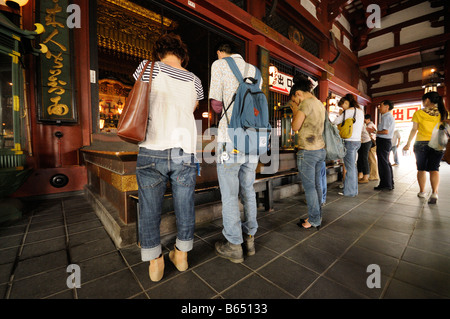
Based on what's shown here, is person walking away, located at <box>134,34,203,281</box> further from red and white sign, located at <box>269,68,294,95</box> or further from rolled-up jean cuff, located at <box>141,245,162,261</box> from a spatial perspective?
red and white sign, located at <box>269,68,294,95</box>

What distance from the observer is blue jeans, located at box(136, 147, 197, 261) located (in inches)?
56.2

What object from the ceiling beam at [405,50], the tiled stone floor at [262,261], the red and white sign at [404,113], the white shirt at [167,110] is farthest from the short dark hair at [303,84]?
the red and white sign at [404,113]

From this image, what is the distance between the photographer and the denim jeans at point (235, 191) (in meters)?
1.69

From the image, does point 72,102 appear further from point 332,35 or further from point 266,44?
point 332,35

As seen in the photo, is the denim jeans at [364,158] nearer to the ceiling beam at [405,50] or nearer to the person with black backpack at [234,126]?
the person with black backpack at [234,126]

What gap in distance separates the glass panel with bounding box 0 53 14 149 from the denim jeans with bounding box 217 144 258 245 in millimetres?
3624

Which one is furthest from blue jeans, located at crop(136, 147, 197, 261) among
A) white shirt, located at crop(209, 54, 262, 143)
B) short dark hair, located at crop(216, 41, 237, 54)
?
short dark hair, located at crop(216, 41, 237, 54)

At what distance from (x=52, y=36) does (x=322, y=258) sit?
583 cm

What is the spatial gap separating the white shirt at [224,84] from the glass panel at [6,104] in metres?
3.53

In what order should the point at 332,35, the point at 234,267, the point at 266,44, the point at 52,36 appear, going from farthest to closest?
the point at 332,35 → the point at 266,44 → the point at 52,36 → the point at 234,267

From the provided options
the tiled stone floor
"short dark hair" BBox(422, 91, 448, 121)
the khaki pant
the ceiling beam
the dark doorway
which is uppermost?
the ceiling beam

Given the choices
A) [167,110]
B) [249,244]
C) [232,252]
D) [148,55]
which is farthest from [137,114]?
[148,55]

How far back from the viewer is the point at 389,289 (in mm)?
1428

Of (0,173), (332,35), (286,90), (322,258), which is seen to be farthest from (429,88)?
(0,173)
